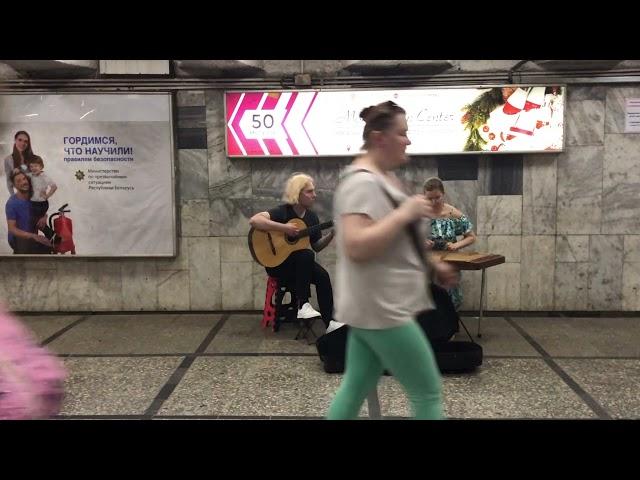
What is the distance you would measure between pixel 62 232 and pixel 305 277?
10.2 ft

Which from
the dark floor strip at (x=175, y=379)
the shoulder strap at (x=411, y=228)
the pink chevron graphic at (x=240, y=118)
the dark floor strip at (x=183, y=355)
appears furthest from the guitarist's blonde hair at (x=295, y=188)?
the shoulder strap at (x=411, y=228)

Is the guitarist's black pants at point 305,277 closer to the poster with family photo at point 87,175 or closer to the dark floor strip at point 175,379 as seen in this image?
the dark floor strip at point 175,379

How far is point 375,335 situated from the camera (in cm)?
200

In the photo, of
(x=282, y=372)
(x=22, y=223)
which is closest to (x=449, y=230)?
(x=282, y=372)

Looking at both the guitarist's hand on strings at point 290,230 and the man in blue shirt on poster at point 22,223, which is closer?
the guitarist's hand on strings at point 290,230

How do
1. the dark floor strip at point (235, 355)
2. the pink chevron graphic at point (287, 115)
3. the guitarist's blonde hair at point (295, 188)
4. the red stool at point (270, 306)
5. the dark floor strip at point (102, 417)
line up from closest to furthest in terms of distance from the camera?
the dark floor strip at point (102, 417), the dark floor strip at point (235, 355), the guitarist's blonde hair at point (295, 188), the red stool at point (270, 306), the pink chevron graphic at point (287, 115)

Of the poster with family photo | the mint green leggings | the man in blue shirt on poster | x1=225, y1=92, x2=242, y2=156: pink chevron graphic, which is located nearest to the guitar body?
x1=225, y1=92, x2=242, y2=156: pink chevron graphic

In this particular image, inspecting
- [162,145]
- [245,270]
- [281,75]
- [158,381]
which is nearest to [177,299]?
[245,270]

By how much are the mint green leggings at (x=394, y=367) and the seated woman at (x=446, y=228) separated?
3122 millimetres

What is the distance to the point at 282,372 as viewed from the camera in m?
4.25

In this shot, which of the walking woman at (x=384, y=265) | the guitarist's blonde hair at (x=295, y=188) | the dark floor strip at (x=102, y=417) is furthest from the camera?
the guitarist's blonde hair at (x=295, y=188)

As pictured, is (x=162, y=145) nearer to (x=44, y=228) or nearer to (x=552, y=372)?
(x=44, y=228)

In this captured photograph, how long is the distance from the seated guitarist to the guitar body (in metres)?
0.05

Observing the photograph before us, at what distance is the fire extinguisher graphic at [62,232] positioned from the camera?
243 inches
